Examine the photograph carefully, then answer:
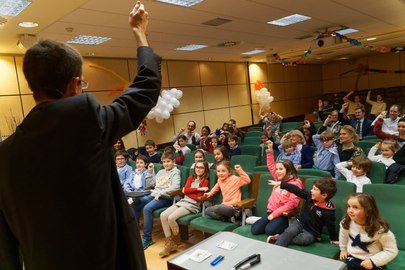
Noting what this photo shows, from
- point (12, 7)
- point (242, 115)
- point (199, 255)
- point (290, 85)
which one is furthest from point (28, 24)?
point (290, 85)

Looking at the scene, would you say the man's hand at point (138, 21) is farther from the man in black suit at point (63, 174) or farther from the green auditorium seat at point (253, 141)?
the green auditorium seat at point (253, 141)

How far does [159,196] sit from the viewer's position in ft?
13.3

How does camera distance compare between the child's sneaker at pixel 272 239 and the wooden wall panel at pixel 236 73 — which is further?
the wooden wall panel at pixel 236 73

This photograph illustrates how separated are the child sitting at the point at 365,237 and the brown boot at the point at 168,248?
76.6 inches

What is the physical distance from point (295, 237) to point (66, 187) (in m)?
2.30

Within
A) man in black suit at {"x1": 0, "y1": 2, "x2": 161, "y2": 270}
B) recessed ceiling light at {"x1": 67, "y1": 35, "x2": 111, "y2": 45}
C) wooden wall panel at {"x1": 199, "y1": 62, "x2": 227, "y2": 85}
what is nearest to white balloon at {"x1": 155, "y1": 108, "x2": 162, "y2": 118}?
recessed ceiling light at {"x1": 67, "y1": 35, "x2": 111, "y2": 45}

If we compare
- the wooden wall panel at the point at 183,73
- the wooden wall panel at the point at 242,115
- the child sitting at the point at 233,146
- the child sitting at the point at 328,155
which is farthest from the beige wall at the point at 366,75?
the child sitting at the point at 328,155

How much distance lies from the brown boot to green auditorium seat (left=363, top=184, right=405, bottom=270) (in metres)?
2.20

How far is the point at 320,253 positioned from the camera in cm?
241

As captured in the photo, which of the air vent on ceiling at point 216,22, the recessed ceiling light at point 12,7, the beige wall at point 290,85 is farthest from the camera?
the beige wall at point 290,85

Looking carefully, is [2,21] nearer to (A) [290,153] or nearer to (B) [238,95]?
(A) [290,153]

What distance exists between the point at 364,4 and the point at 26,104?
7039 millimetres

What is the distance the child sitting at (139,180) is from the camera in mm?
4641

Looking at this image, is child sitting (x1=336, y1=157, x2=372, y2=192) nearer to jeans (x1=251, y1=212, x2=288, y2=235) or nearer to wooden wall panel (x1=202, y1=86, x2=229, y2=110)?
jeans (x1=251, y1=212, x2=288, y2=235)
